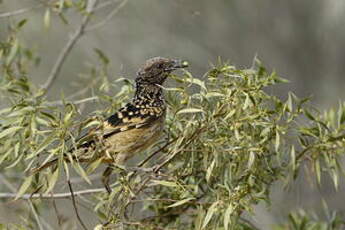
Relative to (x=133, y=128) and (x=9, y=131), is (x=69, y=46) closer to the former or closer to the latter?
(x=133, y=128)

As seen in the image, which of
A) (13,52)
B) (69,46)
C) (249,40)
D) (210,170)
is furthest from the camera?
(249,40)

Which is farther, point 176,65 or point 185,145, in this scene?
point 176,65

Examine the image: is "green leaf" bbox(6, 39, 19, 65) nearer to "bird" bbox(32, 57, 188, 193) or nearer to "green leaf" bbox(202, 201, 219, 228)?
"bird" bbox(32, 57, 188, 193)

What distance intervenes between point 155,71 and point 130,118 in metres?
0.47

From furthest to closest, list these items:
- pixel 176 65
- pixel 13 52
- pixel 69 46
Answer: pixel 69 46
pixel 13 52
pixel 176 65

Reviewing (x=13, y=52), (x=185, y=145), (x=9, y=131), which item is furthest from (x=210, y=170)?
(x=13, y=52)

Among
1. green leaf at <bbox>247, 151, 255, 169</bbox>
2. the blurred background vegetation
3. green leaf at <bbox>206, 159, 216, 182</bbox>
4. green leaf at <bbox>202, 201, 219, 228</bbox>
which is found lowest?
green leaf at <bbox>202, 201, 219, 228</bbox>

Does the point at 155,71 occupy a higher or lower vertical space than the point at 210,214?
higher

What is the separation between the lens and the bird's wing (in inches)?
155

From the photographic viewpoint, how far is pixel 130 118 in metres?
4.06

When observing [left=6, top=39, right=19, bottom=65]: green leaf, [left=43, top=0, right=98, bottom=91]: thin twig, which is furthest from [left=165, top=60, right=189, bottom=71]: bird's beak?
[left=43, top=0, right=98, bottom=91]: thin twig

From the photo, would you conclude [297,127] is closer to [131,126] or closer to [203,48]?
[131,126]

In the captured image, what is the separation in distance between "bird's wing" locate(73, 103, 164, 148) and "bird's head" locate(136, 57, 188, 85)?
0.29m

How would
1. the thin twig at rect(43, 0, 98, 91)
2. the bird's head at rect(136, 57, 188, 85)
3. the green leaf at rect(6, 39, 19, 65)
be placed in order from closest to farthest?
the bird's head at rect(136, 57, 188, 85)
the green leaf at rect(6, 39, 19, 65)
the thin twig at rect(43, 0, 98, 91)
